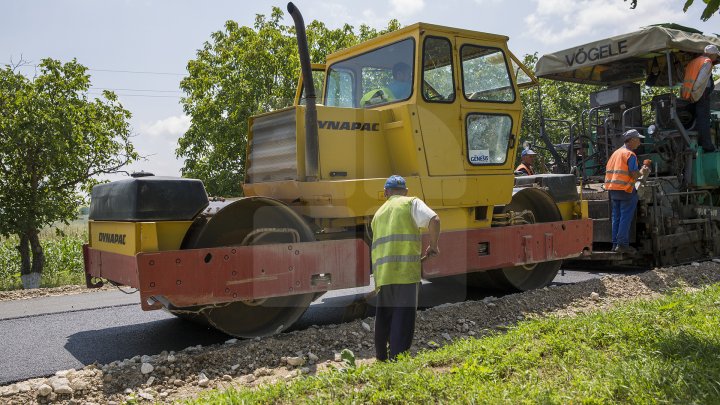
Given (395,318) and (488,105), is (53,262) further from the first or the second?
(395,318)

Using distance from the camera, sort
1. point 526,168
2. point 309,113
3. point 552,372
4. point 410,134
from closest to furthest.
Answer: point 552,372 < point 309,113 < point 410,134 < point 526,168

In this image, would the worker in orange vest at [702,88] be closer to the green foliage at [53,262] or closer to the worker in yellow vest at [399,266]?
the worker in yellow vest at [399,266]

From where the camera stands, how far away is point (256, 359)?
484cm

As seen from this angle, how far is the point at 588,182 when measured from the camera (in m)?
9.69

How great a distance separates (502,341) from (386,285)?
91 cm

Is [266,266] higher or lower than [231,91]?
lower

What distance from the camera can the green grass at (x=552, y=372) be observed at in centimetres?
336

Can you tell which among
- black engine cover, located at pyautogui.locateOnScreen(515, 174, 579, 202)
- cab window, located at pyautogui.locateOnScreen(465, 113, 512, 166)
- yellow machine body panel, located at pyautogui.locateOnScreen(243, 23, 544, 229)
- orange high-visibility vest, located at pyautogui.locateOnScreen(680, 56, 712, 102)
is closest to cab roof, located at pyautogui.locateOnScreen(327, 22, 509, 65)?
yellow machine body panel, located at pyautogui.locateOnScreen(243, 23, 544, 229)

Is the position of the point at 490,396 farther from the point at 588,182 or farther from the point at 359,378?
the point at 588,182

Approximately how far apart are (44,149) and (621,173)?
9.80 m

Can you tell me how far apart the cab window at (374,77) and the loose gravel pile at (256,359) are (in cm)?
220

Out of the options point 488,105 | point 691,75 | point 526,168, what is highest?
point 691,75

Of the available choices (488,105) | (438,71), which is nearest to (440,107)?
A: (438,71)

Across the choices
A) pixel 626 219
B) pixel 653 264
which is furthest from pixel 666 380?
pixel 653 264
